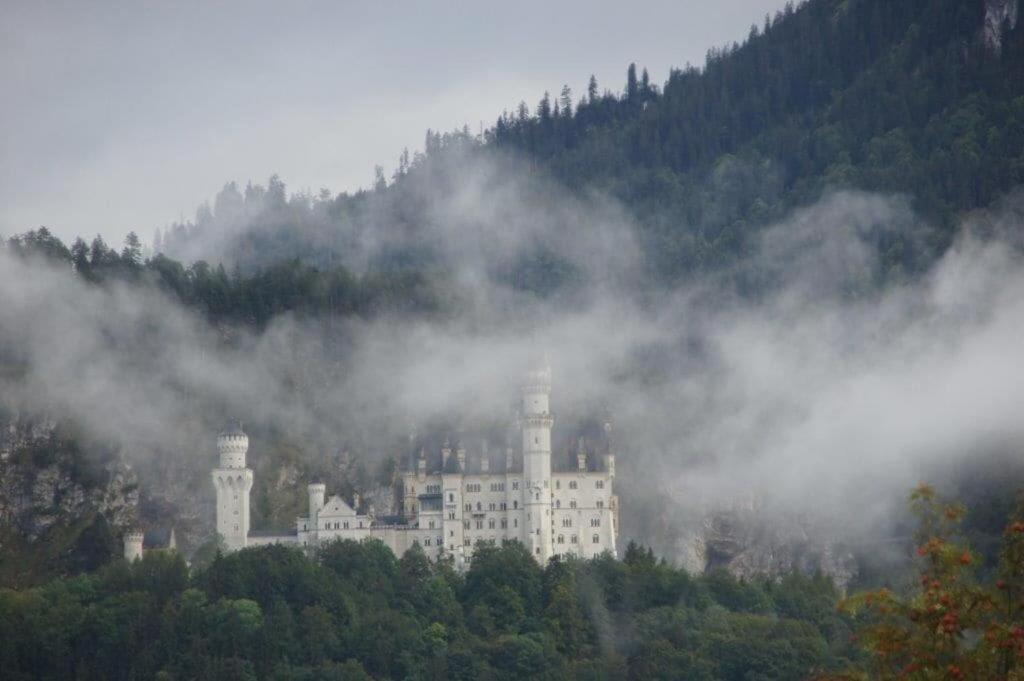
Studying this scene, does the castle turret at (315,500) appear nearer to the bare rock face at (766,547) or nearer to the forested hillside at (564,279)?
the forested hillside at (564,279)

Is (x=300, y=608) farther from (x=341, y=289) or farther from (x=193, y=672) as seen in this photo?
→ (x=341, y=289)

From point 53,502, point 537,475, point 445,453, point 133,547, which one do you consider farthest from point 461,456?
point 53,502

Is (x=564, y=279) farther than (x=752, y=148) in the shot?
No

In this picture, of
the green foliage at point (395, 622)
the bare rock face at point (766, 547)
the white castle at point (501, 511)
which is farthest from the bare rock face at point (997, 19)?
the green foliage at point (395, 622)

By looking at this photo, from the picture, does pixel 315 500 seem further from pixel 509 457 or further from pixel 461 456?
Result: pixel 509 457

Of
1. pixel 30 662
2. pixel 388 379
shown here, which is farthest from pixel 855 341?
pixel 30 662

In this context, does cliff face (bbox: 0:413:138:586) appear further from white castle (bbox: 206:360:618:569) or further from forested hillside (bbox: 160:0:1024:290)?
forested hillside (bbox: 160:0:1024:290)

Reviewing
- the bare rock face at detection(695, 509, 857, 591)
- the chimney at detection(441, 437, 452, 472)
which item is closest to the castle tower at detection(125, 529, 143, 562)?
the chimney at detection(441, 437, 452, 472)
